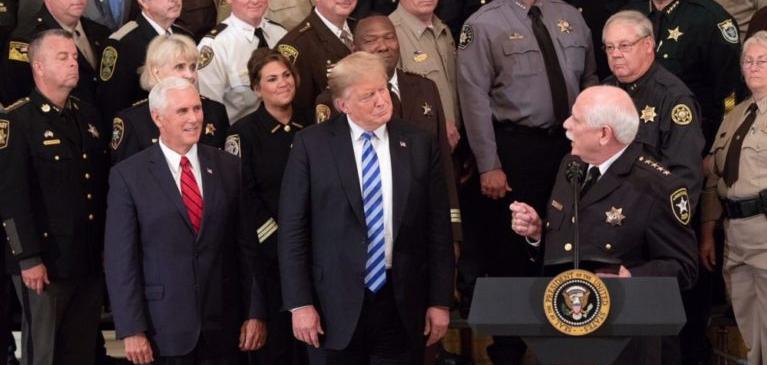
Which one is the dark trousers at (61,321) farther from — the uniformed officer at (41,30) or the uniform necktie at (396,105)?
the uniform necktie at (396,105)

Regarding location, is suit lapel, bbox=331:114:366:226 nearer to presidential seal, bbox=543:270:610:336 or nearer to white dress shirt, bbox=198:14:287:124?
presidential seal, bbox=543:270:610:336

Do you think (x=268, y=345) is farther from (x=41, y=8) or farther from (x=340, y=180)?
(x=41, y=8)

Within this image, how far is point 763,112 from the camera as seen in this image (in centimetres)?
596

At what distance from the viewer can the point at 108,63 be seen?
6301 mm

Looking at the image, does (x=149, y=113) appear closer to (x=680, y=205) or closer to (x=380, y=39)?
(x=380, y=39)

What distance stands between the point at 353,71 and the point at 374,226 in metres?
0.58

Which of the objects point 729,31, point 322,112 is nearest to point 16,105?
point 322,112

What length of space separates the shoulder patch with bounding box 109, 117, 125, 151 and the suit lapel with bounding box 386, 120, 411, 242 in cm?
144

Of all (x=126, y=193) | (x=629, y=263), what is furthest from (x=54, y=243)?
(x=629, y=263)

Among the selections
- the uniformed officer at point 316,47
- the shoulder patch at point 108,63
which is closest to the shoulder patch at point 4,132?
the shoulder patch at point 108,63

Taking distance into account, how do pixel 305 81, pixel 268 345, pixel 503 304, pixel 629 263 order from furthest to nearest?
1. pixel 305 81
2. pixel 268 345
3. pixel 629 263
4. pixel 503 304

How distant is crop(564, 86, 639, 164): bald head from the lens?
178 inches

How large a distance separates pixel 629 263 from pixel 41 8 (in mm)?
3464

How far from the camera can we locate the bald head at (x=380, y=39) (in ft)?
19.4
